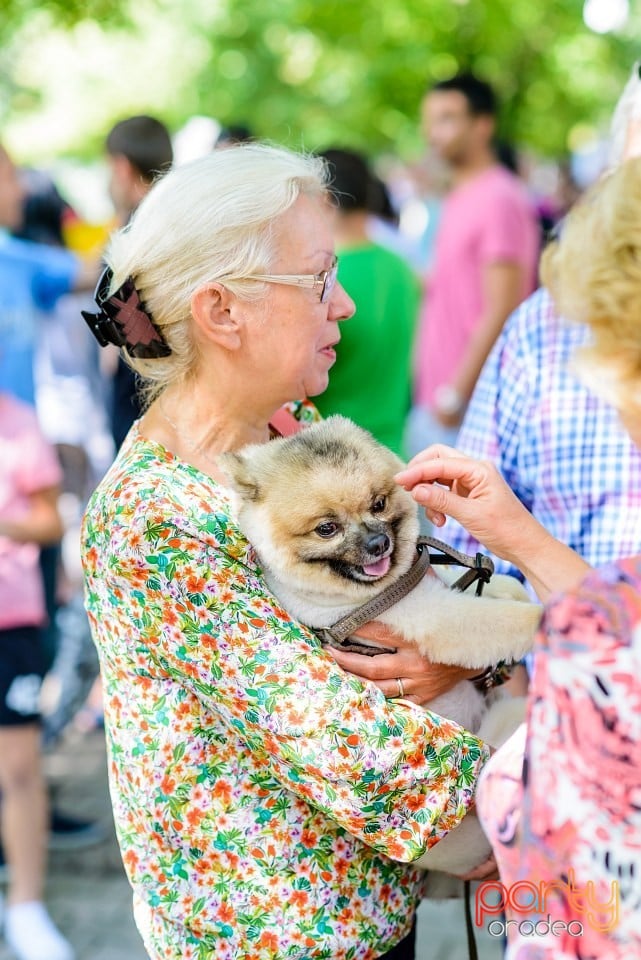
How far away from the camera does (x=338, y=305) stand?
8.57 ft

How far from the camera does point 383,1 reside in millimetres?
15836

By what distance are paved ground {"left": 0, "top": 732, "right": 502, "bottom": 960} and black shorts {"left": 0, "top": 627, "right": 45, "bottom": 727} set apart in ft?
3.15

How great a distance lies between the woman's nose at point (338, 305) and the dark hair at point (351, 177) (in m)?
3.28

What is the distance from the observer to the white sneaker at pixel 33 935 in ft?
14.5

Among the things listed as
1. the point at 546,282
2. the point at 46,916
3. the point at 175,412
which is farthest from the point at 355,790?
the point at 46,916

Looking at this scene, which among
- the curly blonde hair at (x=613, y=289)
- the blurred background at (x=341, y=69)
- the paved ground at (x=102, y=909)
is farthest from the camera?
the blurred background at (x=341, y=69)

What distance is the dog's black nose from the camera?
7.66 feet

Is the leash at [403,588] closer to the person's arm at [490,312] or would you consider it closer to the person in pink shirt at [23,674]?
the person in pink shirt at [23,674]

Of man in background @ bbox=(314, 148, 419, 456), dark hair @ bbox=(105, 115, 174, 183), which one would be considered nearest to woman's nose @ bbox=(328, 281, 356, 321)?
man in background @ bbox=(314, 148, 419, 456)

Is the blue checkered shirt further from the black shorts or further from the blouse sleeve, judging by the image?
the black shorts

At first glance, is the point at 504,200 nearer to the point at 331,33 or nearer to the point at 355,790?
the point at 355,790

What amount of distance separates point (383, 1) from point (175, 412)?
49.4 feet

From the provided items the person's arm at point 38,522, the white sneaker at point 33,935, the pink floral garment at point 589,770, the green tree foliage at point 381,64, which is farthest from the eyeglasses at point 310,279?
the green tree foliage at point 381,64

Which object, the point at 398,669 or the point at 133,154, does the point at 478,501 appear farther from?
the point at 133,154
